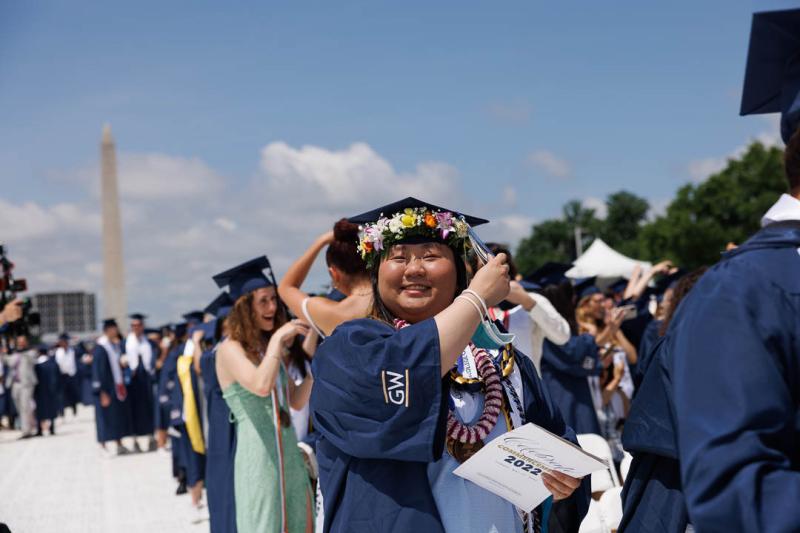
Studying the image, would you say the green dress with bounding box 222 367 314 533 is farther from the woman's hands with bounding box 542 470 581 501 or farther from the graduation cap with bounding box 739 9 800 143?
the graduation cap with bounding box 739 9 800 143

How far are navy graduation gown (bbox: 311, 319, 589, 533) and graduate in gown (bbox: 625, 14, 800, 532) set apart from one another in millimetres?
788

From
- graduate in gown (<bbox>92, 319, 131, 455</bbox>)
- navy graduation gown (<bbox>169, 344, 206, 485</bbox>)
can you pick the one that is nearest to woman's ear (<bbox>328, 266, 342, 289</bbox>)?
navy graduation gown (<bbox>169, 344, 206, 485</bbox>)

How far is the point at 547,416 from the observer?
291 cm

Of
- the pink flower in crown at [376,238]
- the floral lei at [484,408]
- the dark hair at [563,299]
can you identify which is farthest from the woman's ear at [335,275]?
the dark hair at [563,299]

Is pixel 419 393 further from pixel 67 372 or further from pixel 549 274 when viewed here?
pixel 67 372

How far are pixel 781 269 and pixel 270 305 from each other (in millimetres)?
3841

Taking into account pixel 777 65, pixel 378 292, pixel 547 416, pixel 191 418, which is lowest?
pixel 191 418

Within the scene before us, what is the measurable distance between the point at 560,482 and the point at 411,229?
0.90 metres

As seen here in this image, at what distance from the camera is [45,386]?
2084 centimetres

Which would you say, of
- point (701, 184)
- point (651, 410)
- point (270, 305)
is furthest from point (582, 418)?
point (701, 184)

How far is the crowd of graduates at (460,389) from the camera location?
5.20 ft

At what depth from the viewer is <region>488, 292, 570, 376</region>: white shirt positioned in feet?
18.6

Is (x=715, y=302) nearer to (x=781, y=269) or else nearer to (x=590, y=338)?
(x=781, y=269)

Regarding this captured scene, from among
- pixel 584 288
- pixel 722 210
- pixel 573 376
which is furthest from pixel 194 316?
pixel 722 210
